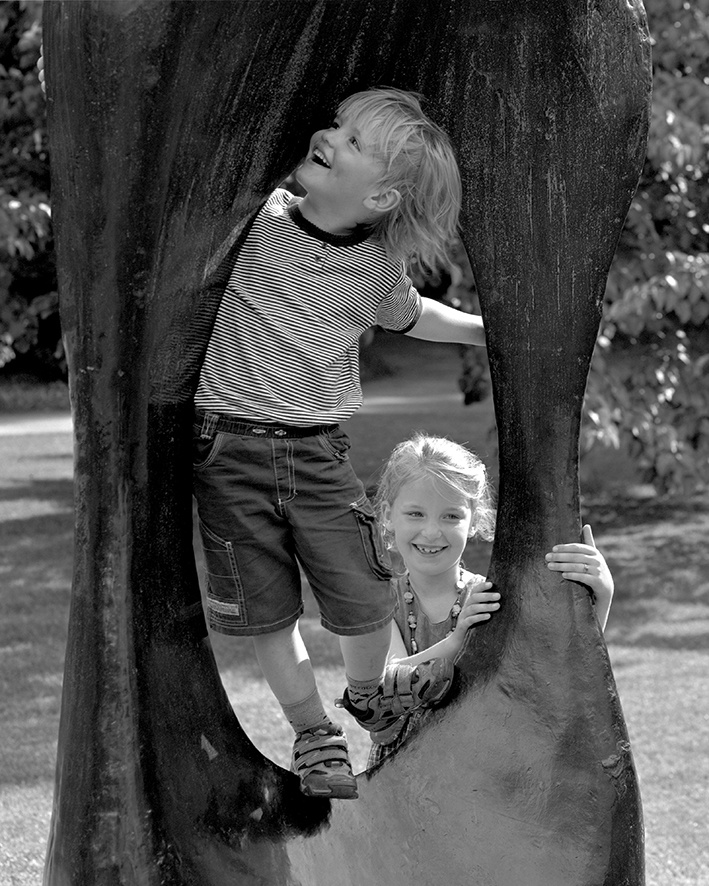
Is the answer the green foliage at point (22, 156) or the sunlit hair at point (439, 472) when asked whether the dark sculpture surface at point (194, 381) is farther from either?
the green foliage at point (22, 156)

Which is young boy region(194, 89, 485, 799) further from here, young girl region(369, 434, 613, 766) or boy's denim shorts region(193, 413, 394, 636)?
young girl region(369, 434, 613, 766)

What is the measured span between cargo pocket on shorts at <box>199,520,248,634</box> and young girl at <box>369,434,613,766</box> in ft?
1.06

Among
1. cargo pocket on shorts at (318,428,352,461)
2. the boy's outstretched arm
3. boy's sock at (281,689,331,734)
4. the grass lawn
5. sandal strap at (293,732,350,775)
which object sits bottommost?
the grass lawn

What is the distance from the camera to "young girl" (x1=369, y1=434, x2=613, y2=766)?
8.10 feet

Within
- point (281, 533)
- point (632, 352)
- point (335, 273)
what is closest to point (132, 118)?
point (335, 273)

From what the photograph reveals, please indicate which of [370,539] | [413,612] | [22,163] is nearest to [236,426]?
[370,539]

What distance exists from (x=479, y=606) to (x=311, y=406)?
43cm

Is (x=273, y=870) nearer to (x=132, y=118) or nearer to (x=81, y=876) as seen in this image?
(x=81, y=876)

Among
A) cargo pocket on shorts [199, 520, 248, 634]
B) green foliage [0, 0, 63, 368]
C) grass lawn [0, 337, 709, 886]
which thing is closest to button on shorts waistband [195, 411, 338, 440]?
cargo pocket on shorts [199, 520, 248, 634]

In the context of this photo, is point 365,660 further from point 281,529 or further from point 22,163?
point 22,163

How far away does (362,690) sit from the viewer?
223 centimetres

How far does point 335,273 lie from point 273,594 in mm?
525

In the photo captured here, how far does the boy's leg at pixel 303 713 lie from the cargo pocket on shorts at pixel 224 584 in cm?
6

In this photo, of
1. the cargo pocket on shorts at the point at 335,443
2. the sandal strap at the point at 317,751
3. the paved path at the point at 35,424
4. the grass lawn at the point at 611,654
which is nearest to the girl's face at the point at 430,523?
the cargo pocket on shorts at the point at 335,443
